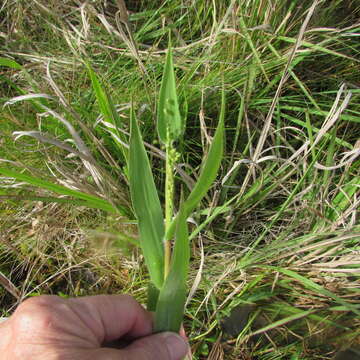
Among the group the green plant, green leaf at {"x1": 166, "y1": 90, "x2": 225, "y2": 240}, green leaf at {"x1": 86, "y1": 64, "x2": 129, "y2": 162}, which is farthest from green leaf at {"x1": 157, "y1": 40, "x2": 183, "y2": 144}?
green leaf at {"x1": 86, "y1": 64, "x2": 129, "y2": 162}

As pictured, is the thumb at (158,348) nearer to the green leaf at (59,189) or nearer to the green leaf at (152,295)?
the green leaf at (152,295)

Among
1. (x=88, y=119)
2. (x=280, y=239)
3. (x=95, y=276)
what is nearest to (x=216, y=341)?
(x=280, y=239)

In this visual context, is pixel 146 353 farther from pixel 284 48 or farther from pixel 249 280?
pixel 284 48

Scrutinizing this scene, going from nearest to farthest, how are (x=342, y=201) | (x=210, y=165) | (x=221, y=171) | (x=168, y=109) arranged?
(x=210, y=165)
(x=168, y=109)
(x=342, y=201)
(x=221, y=171)

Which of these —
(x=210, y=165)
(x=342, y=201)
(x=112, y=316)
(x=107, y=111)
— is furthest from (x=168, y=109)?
(x=342, y=201)

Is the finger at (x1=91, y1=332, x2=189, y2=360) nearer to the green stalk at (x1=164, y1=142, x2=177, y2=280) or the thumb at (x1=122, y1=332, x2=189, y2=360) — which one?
the thumb at (x1=122, y1=332, x2=189, y2=360)

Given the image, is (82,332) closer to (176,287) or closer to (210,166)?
(176,287)

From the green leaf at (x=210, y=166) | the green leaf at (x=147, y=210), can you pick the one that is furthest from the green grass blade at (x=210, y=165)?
the green leaf at (x=147, y=210)
